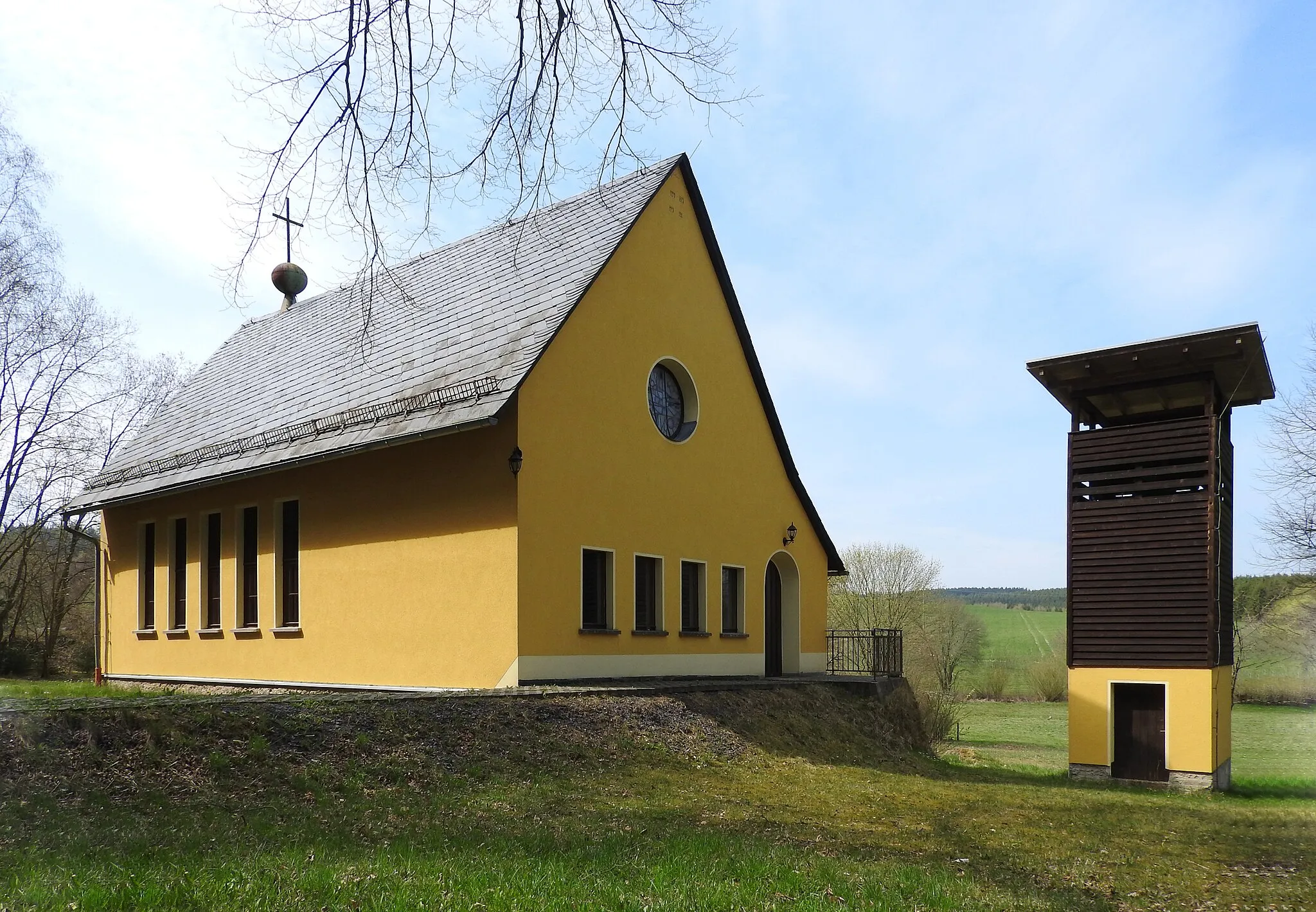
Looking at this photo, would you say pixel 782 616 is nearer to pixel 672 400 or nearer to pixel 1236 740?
pixel 672 400

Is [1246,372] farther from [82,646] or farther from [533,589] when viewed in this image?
[82,646]

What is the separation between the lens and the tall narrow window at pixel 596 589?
14.6 m

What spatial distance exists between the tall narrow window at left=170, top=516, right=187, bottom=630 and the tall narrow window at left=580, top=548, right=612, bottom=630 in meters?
8.93

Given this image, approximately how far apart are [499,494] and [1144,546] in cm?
1158

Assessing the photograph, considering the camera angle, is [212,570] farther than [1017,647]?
No

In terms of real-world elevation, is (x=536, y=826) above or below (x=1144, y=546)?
below

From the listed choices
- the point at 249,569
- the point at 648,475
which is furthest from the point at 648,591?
the point at 249,569

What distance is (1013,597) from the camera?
54.7 metres

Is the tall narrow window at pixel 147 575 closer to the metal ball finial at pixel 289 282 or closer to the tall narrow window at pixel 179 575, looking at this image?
the tall narrow window at pixel 179 575

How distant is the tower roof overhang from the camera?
Result: 54.6ft

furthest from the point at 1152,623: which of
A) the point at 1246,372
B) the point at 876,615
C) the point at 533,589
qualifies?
the point at 876,615

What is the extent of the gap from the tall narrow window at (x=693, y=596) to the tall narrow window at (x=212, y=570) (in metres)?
8.55

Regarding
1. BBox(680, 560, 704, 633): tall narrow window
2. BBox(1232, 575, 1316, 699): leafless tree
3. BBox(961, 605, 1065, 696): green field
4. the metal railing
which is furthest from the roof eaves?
BBox(961, 605, 1065, 696): green field

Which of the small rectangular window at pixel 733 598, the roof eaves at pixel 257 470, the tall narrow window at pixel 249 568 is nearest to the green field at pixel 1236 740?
the small rectangular window at pixel 733 598
